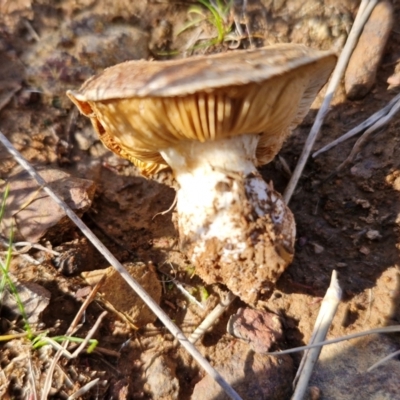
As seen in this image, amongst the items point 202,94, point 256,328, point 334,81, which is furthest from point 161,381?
point 334,81

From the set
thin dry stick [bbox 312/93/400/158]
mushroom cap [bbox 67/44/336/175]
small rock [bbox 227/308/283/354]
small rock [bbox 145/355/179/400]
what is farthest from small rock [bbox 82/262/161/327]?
thin dry stick [bbox 312/93/400/158]

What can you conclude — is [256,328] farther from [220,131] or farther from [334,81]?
[334,81]

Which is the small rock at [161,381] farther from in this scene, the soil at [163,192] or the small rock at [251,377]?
the small rock at [251,377]

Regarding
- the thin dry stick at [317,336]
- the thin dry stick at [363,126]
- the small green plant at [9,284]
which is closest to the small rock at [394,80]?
the thin dry stick at [363,126]

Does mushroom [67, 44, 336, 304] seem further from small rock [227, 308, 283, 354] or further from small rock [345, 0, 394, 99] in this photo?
small rock [345, 0, 394, 99]

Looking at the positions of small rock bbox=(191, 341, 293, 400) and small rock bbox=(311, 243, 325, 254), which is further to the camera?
small rock bbox=(311, 243, 325, 254)

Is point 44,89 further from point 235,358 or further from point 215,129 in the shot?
point 235,358
